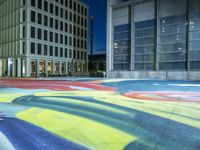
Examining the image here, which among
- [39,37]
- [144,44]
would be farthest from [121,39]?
[39,37]

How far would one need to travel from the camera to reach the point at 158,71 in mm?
46375

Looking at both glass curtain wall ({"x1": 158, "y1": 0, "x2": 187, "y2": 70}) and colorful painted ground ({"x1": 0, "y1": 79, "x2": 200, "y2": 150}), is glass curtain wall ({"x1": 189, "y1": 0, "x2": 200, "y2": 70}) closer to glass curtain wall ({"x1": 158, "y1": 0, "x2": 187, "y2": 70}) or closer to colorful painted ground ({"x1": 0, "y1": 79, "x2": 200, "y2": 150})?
glass curtain wall ({"x1": 158, "y1": 0, "x2": 187, "y2": 70})

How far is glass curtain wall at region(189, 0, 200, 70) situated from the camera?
4197cm

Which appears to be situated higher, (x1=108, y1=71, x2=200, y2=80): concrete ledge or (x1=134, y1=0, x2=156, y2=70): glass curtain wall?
(x1=134, y1=0, x2=156, y2=70): glass curtain wall

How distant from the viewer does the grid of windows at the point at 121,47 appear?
168 ft

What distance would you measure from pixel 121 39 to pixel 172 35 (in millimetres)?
11679

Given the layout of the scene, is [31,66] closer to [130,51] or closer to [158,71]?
[130,51]

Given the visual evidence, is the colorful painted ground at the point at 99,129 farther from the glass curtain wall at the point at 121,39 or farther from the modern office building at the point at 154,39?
the glass curtain wall at the point at 121,39

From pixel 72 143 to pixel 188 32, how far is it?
1678 inches

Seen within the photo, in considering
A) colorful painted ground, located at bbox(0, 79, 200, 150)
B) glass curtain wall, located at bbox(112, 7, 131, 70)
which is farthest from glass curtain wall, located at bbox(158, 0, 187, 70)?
colorful painted ground, located at bbox(0, 79, 200, 150)

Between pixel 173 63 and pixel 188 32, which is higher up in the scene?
pixel 188 32

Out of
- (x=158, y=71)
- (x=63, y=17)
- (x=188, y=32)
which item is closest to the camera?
(x=188, y=32)

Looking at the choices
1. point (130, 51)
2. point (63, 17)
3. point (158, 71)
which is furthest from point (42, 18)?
point (158, 71)

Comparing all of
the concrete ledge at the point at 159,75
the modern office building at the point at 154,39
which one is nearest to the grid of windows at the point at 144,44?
the modern office building at the point at 154,39
